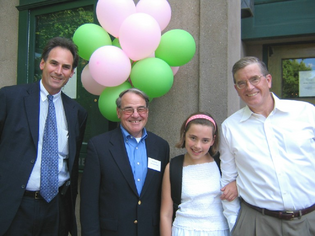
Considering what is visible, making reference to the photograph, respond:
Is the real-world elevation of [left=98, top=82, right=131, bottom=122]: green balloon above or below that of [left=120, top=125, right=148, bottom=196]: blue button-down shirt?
above

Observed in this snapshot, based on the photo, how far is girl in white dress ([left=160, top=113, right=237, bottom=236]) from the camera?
2.01m

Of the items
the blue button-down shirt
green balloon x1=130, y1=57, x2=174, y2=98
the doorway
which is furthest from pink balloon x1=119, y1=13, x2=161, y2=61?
the doorway

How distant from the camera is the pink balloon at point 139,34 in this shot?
2256 mm

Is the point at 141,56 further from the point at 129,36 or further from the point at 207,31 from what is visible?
the point at 207,31

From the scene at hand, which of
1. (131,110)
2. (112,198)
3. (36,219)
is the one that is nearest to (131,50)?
(131,110)

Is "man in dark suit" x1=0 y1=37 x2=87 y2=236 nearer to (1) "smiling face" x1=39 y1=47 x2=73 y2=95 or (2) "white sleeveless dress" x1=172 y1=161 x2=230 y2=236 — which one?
(1) "smiling face" x1=39 y1=47 x2=73 y2=95

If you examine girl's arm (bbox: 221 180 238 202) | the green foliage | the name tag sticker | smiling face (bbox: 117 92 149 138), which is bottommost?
girl's arm (bbox: 221 180 238 202)

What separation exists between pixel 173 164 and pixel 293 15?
2629mm

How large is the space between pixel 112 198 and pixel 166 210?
0.41 meters

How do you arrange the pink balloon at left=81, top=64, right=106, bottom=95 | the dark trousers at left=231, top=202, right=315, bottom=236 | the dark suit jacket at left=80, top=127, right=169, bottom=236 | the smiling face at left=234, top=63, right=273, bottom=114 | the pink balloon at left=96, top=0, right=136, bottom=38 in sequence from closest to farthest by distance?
the dark trousers at left=231, top=202, right=315, bottom=236 < the smiling face at left=234, top=63, right=273, bottom=114 < the dark suit jacket at left=80, top=127, right=169, bottom=236 < the pink balloon at left=96, top=0, right=136, bottom=38 < the pink balloon at left=81, top=64, right=106, bottom=95

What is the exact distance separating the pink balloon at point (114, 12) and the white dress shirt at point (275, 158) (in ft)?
4.51

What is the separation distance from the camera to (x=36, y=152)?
2.13 meters

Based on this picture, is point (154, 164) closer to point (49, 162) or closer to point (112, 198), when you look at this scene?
point (112, 198)

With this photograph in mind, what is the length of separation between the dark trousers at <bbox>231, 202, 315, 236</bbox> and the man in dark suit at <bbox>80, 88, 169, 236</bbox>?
644 millimetres
